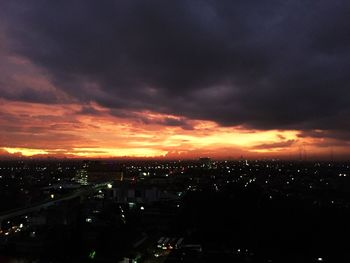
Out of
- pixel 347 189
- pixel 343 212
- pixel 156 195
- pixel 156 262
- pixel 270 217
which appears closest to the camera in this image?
pixel 156 262

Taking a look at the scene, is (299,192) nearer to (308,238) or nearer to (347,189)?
(347,189)

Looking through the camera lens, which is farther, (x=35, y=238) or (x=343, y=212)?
(x=343, y=212)

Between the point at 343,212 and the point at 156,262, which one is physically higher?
the point at 343,212

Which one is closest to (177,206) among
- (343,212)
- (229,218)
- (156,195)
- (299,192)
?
(156,195)

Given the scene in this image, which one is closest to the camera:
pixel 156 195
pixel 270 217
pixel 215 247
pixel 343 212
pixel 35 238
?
pixel 215 247

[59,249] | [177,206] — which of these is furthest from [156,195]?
[59,249]

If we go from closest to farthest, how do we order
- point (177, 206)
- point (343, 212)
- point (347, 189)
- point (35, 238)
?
point (35, 238) → point (343, 212) → point (177, 206) → point (347, 189)

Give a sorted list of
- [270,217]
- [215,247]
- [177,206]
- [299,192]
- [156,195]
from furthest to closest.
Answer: [299,192], [156,195], [177,206], [270,217], [215,247]

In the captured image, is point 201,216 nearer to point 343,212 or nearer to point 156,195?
point 343,212

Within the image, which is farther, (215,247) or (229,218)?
(229,218)

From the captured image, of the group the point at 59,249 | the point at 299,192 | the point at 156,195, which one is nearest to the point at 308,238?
Answer: the point at 59,249
